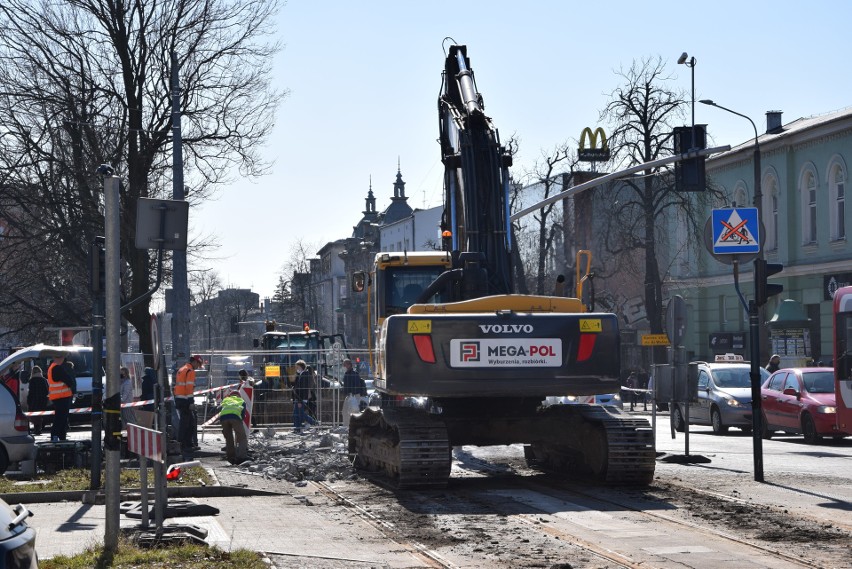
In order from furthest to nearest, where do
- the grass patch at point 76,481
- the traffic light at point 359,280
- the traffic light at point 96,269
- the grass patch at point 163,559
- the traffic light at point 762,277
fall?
the traffic light at point 359,280 < the traffic light at point 762,277 < the grass patch at point 76,481 < the traffic light at point 96,269 < the grass patch at point 163,559

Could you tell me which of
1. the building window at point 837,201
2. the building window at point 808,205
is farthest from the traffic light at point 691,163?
the building window at point 808,205

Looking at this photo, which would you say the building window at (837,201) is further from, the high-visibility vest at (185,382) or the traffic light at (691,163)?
the high-visibility vest at (185,382)

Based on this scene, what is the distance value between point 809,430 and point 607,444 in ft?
36.0

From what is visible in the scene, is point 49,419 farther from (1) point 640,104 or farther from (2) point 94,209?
(1) point 640,104

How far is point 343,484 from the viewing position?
1648 centimetres

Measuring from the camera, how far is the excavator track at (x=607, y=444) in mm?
15078

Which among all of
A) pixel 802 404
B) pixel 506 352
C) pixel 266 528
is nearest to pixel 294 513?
pixel 266 528

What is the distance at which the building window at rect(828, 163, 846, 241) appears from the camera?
4731cm

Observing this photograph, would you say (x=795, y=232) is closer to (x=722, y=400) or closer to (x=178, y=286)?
(x=722, y=400)

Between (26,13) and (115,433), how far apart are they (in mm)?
24443

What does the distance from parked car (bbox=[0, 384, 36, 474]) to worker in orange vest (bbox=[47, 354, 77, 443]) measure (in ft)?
18.8

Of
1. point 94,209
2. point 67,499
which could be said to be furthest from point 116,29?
point 67,499

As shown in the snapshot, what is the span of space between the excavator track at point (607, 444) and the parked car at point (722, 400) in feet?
38.0

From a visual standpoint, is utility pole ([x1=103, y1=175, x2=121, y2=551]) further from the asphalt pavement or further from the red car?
the red car
